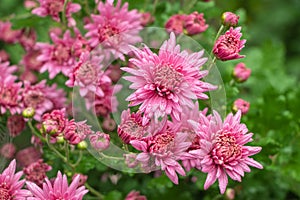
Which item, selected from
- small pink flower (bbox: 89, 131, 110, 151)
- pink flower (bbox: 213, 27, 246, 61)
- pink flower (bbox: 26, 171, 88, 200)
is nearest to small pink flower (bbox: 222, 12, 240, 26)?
pink flower (bbox: 213, 27, 246, 61)

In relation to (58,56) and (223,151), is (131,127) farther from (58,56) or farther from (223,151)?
(58,56)

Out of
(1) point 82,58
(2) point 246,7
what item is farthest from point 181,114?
(2) point 246,7

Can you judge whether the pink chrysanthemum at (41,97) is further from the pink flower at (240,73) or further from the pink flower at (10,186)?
the pink flower at (240,73)

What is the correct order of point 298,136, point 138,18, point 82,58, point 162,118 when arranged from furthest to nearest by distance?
point 298,136 < point 138,18 < point 82,58 < point 162,118

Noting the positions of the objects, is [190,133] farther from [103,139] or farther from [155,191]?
[155,191]

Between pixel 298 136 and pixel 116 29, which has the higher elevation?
pixel 116 29

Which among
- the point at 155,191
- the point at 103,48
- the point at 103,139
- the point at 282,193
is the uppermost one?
the point at 103,48
